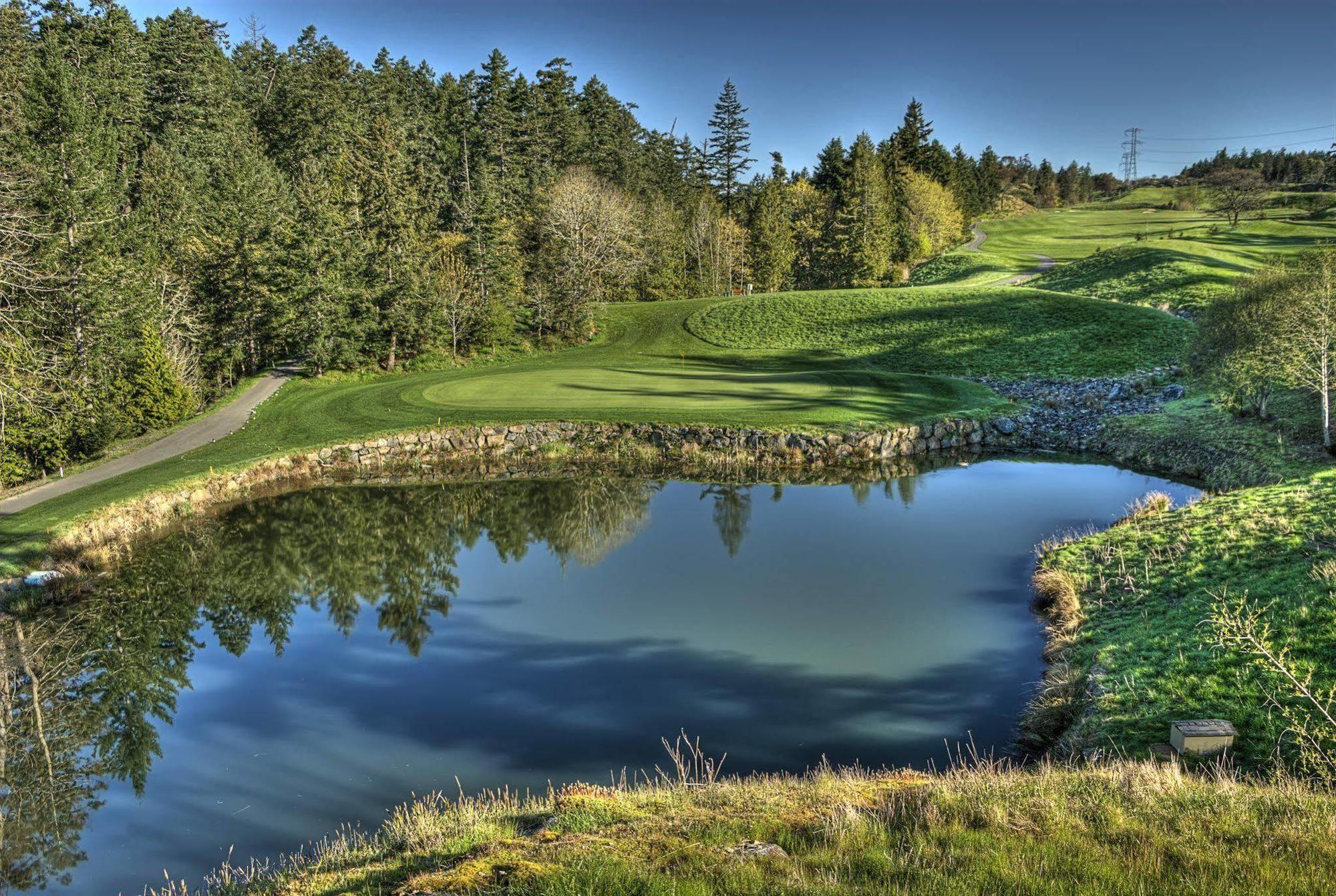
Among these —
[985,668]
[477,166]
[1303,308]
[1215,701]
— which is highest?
[477,166]

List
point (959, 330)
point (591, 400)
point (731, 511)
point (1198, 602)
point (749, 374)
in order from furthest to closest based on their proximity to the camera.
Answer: point (959, 330), point (749, 374), point (591, 400), point (731, 511), point (1198, 602)

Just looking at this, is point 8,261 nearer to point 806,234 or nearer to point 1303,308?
point 1303,308

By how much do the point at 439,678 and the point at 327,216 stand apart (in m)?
33.3

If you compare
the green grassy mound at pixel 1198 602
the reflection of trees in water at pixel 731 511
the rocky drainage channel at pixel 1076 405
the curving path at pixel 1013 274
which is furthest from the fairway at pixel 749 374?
the green grassy mound at pixel 1198 602

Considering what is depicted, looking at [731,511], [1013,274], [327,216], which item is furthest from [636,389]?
[1013,274]

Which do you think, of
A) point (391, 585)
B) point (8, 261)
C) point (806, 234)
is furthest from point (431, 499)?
point (806, 234)

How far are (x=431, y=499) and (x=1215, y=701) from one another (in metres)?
22.2

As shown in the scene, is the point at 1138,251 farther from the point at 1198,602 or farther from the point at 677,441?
the point at 1198,602

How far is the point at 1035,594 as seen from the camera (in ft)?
55.1

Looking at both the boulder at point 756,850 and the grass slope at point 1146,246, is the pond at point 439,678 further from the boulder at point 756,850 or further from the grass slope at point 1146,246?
the grass slope at point 1146,246

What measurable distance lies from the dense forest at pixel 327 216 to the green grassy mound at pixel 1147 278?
15.6 meters

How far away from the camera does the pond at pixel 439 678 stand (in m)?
10.8

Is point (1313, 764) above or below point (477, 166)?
below

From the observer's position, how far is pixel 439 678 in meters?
14.1
